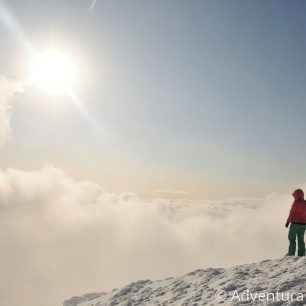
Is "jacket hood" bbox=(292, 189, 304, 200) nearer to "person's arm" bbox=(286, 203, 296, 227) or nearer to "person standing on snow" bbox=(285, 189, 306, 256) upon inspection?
"person standing on snow" bbox=(285, 189, 306, 256)

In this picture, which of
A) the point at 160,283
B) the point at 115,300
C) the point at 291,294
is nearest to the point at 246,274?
the point at 291,294

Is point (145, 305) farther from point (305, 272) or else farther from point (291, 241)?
point (291, 241)

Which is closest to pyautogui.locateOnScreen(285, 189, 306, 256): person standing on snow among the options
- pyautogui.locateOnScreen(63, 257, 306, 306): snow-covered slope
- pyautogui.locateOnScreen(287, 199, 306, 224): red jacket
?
pyautogui.locateOnScreen(287, 199, 306, 224): red jacket

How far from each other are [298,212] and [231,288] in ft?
17.8

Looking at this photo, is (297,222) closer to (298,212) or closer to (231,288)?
(298,212)

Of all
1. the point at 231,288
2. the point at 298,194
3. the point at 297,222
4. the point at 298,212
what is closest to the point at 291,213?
the point at 298,212

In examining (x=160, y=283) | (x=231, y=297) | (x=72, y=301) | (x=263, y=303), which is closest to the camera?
(x=263, y=303)

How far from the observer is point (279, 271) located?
32.5 ft

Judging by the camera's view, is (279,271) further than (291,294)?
Yes

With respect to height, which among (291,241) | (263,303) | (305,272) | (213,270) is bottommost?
(263,303)

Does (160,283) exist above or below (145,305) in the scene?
above

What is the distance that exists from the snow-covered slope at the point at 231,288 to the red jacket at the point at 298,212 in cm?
232

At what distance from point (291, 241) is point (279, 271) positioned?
3.74 metres

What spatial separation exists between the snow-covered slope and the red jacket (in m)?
2.32
